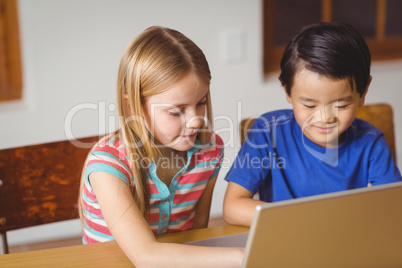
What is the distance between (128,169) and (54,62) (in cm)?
104

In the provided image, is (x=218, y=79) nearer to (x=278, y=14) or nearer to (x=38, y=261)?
(x=38, y=261)

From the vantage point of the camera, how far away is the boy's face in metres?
1.07

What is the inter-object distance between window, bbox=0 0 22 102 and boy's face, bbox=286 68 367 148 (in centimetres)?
123

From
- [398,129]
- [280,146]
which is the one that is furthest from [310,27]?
[398,129]

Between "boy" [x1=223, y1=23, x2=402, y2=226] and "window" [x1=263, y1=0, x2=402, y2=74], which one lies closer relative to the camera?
"boy" [x1=223, y1=23, x2=402, y2=226]

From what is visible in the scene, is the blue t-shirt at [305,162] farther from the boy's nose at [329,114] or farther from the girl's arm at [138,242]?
the girl's arm at [138,242]

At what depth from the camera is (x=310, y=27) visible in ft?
3.69

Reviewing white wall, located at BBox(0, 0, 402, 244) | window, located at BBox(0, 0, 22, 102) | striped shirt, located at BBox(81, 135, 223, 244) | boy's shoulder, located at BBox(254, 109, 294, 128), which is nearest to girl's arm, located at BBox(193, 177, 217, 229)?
striped shirt, located at BBox(81, 135, 223, 244)

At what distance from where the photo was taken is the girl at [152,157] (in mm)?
938

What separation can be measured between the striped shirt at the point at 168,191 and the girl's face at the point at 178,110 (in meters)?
0.09

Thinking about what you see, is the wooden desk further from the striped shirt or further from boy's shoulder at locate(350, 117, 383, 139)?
boy's shoulder at locate(350, 117, 383, 139)

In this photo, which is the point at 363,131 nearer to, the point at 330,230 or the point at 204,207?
the point at 204,207

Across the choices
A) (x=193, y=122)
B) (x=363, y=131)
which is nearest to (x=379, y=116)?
(x=363, y=131)

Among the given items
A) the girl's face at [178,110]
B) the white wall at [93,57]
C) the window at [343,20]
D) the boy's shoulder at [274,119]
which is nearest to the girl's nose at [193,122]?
the girl's face at [178,110]
